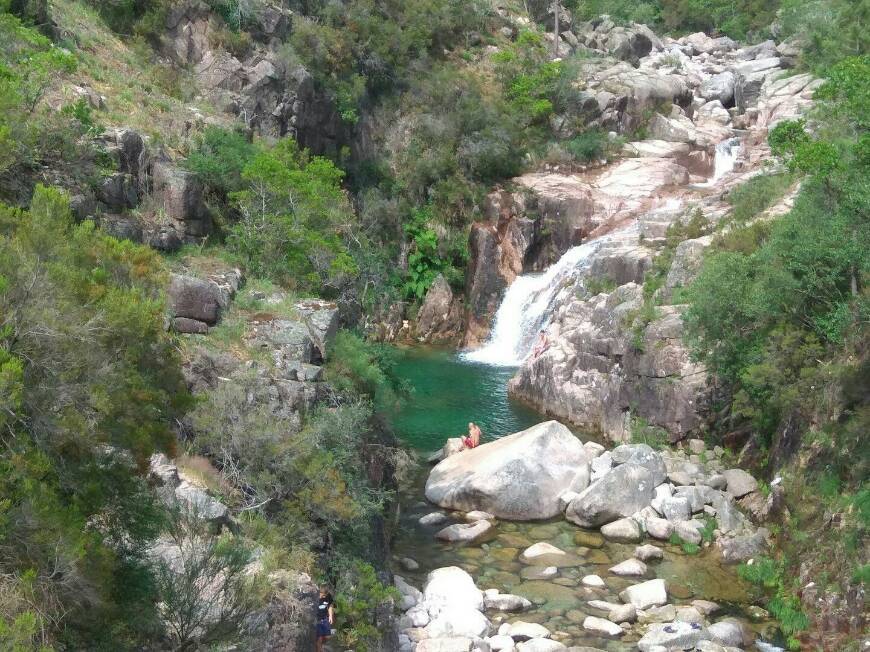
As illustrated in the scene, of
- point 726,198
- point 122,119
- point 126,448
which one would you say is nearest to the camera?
point 126,448

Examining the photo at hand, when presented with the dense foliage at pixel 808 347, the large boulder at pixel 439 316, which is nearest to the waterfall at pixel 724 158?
the large boulder at pixel 439 316

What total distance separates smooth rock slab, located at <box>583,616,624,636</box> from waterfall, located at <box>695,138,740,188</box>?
25288 mm

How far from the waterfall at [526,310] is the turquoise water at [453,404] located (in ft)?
3.91

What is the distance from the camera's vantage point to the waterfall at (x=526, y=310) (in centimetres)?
2902

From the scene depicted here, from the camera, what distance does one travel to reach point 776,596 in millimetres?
13906

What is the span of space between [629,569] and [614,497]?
88.7 inches

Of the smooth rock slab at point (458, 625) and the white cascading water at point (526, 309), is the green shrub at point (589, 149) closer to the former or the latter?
the white cascading water at point (526, 309)

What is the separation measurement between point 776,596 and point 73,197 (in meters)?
14.2

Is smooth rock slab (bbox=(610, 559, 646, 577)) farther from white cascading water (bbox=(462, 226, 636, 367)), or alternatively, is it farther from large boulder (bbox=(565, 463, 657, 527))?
white cascading water (bbox=(462, 226, 636, 367))

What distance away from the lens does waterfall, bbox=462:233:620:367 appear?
29016mm

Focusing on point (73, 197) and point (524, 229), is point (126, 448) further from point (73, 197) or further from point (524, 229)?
point (524, 229)

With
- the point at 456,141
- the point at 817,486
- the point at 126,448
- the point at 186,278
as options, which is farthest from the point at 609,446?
the point at 456,141

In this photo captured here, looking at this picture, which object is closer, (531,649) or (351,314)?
(531,649)

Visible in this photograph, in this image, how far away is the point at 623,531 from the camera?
16.6 m
